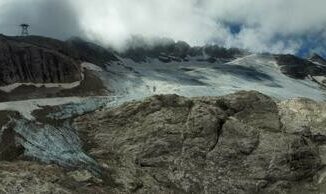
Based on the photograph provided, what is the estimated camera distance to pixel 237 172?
72.9 meters

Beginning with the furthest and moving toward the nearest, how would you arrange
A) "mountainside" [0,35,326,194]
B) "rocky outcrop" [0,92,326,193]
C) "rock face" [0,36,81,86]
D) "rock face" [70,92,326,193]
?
1. "rock face" [0,36,81,86]
2. "rock face" [70,92,326,193]
3. "rocky outcrop" [0,92,326,193]
4. "mountainside" [0,35,326,194]

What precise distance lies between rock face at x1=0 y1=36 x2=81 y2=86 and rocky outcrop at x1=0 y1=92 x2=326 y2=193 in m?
23.1

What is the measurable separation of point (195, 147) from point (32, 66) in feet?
135

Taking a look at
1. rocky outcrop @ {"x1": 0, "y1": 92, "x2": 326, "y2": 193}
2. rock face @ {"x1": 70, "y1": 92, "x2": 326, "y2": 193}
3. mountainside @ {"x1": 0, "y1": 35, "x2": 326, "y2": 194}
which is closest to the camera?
mountainside @ {"x1": 0, "y1": 35, "x2": 326, "y2": 194}

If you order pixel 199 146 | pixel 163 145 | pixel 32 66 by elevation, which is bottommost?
pixel 163 145

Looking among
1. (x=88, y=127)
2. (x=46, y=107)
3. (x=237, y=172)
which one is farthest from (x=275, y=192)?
(x=46, y=107)

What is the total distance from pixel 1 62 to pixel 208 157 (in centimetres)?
4190

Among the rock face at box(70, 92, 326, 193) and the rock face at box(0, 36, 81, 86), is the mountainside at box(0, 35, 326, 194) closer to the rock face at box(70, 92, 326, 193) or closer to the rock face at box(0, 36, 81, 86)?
the rock face at box(70, 92, 326, 193)

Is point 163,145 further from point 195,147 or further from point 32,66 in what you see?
point 32,66

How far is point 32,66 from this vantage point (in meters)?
105

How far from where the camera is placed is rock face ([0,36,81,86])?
9894 centimetres

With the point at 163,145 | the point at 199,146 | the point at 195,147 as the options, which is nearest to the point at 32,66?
the point at 163,145

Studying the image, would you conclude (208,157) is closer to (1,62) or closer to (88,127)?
(88,127)

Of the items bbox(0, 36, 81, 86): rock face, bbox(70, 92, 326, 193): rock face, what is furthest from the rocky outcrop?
bbox(0, 36, 81, 86): rock face
